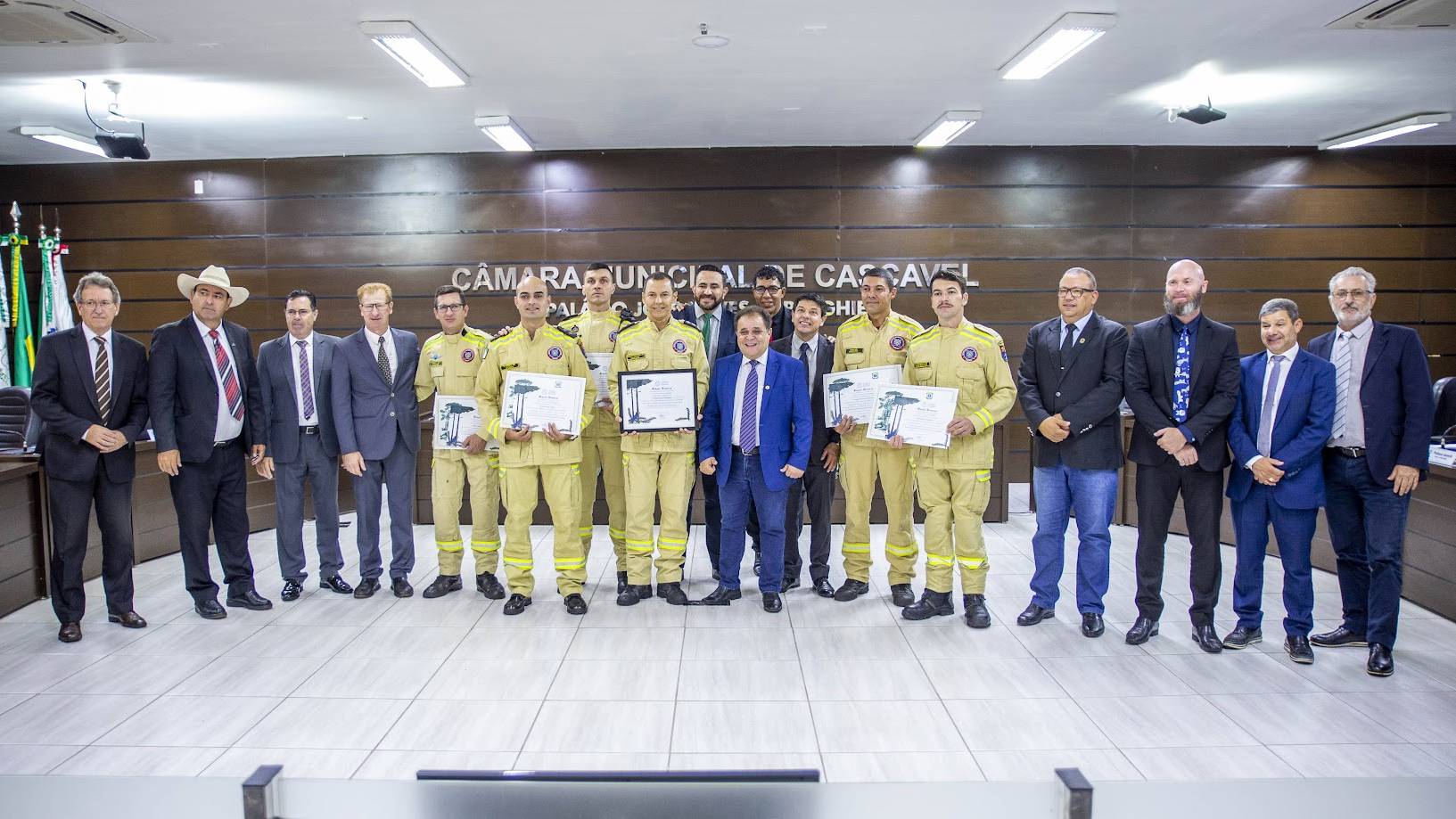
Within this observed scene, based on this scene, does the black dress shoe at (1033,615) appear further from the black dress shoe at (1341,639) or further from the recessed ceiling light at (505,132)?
the recessed ceiling light at (505,132)

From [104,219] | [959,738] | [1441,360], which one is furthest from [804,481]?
[104,219]

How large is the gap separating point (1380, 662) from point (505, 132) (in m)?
6.64

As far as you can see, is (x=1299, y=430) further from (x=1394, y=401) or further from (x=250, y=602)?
(x=250, y=602)

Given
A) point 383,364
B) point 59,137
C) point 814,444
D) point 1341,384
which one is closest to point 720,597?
point 814,444

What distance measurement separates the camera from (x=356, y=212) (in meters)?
8.22

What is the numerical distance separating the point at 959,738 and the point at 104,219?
9.08 m

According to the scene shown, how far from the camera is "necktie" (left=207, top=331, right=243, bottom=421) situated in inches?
175

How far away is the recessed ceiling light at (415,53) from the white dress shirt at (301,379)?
5.53 ft

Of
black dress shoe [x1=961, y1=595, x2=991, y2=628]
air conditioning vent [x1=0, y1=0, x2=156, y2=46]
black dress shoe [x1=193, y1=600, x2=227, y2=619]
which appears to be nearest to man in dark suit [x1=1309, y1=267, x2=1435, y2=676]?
black dress shoe [x1=961, y1=595, x2=991, y2=628]

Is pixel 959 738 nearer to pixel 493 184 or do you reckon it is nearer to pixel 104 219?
pixel 493 184

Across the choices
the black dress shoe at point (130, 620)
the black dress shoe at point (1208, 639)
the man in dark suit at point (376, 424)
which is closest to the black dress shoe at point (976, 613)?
the black dress shoe at point (1208, 639)

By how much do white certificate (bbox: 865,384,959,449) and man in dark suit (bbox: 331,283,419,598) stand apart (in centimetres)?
255

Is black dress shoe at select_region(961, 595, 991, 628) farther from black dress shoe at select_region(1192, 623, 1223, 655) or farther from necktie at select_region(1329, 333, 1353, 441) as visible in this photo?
necktie at select_region(1329, 333, 1353, 441)

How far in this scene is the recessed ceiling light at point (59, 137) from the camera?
6.90m
